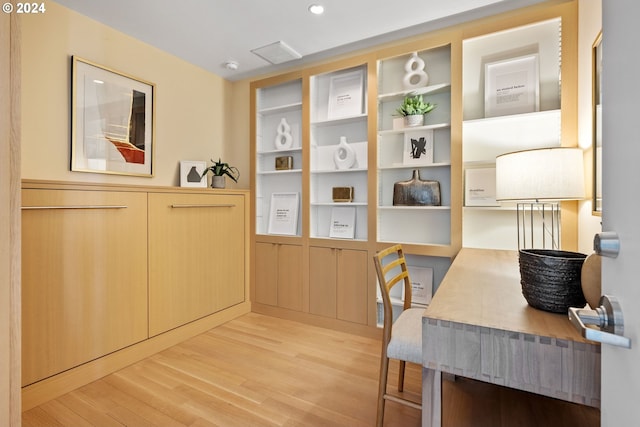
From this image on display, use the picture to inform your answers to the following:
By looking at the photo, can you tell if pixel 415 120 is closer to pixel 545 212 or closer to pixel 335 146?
pixel 335 146

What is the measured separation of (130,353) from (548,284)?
250 cm

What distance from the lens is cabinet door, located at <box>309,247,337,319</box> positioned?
9.18 ft

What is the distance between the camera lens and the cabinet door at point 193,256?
238cm

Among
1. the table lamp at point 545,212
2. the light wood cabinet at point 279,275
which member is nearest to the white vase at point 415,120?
the table lamp at point 545,212

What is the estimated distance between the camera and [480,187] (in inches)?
90.7

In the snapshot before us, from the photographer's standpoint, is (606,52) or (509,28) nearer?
(606,52)

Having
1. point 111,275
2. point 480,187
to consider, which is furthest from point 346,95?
point 111,275

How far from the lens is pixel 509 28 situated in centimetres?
211

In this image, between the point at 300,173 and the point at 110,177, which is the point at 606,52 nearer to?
the point at 300,173

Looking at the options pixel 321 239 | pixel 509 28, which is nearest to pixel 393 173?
pixel 321 239

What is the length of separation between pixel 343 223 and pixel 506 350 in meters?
2.11

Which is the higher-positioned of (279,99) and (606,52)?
(279,99)

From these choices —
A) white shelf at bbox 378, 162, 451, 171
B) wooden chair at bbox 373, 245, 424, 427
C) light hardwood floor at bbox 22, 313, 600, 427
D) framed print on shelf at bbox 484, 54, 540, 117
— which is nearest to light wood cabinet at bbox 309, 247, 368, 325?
light hardwood floor at bbox 22, 313, 600, 427

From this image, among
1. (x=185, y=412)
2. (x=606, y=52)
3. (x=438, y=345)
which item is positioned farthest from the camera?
(x=185, y=412)
